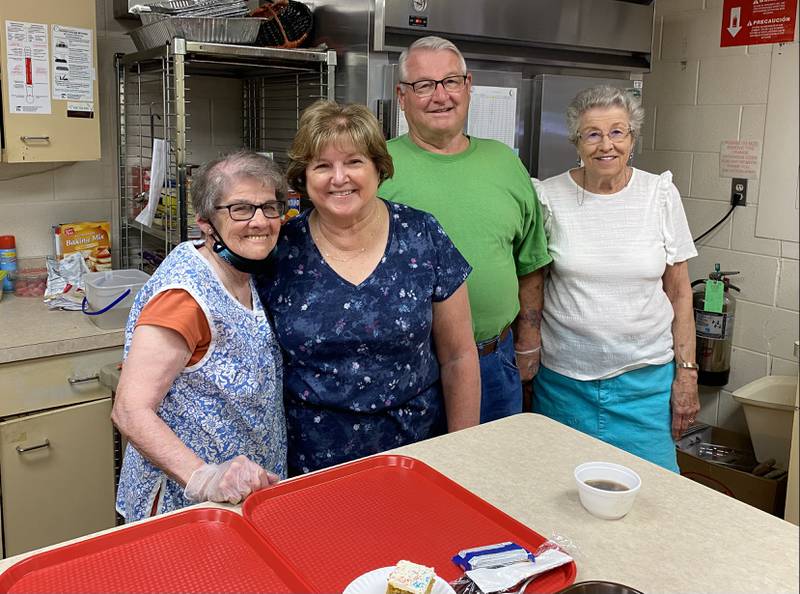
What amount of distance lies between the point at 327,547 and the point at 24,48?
205cm

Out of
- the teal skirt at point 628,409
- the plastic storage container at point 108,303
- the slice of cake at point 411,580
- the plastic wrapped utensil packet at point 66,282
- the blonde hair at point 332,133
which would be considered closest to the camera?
the slice of cake at point 411,580

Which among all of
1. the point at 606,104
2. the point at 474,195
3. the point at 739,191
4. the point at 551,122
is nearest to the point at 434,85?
the point at 474,195

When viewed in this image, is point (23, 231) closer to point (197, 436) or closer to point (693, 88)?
point (197, 436)

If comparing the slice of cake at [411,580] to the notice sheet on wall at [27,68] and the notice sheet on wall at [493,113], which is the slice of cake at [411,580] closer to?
the notice sheet on wall at [493,113]

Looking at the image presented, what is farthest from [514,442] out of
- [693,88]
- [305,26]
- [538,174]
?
[693,88]

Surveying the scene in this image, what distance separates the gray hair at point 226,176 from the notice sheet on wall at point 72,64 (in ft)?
4.14

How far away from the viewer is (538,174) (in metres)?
2.88

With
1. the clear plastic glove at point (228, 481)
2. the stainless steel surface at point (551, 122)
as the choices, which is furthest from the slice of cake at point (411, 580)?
the stainless steel surface at point (551, 122)

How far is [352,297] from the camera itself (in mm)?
1671

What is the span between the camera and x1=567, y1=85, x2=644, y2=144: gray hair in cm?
207

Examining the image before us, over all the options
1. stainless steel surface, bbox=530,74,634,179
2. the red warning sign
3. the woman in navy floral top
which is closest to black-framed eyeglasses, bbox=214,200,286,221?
the woman in navy floral top

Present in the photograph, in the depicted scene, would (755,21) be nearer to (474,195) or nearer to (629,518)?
(474,195)

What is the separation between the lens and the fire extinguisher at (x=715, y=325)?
10.1 feet

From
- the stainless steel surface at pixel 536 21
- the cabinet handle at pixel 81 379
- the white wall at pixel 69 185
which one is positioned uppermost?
the stainless steel surface at pixel 536 21
